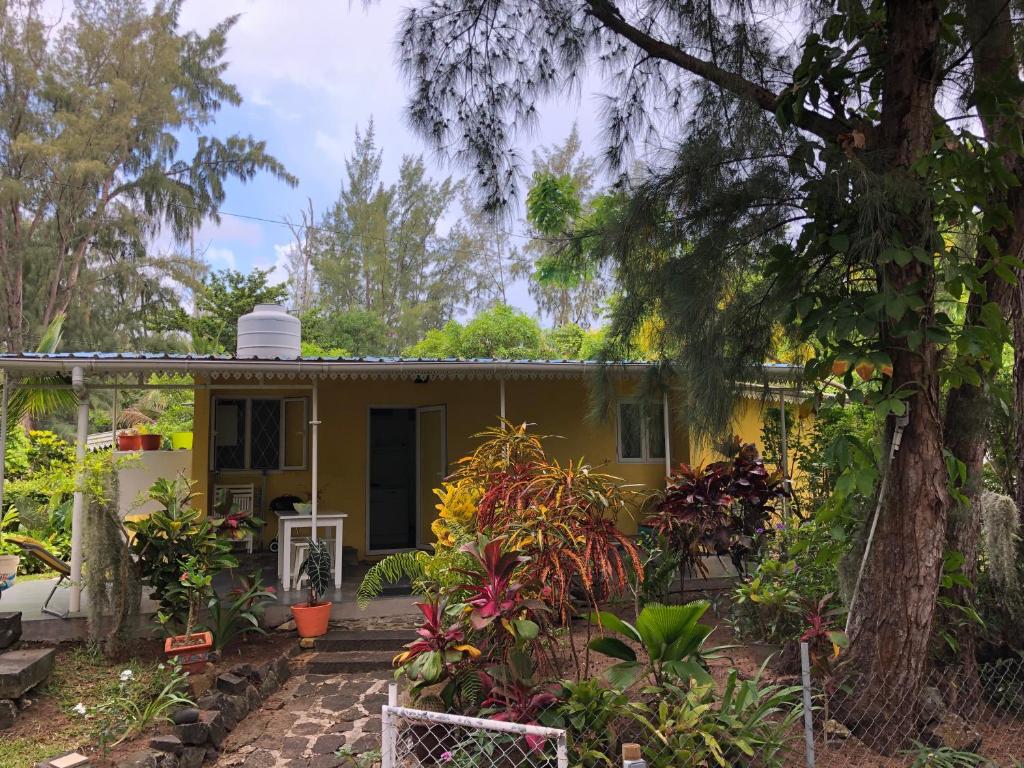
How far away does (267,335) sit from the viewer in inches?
340

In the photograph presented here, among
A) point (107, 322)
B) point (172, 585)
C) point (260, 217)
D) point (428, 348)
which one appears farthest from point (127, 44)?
point (172, 585)

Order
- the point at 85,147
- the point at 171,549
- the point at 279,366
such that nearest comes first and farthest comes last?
the point at 171,549
the point at 279,366
the point at 85,147

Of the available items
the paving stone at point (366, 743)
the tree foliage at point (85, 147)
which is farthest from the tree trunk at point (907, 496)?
the tree foliage at point (85, 147)

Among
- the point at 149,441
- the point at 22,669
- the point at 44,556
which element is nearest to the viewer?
the point at 22,669

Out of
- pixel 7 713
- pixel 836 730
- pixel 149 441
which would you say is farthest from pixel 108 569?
pixel 836 730

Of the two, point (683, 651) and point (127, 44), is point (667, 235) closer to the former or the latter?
point (683, 651)

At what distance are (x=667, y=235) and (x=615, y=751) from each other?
275cm

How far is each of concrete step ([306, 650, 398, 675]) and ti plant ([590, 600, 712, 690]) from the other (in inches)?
100.0

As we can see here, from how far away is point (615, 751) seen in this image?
10.8 feet

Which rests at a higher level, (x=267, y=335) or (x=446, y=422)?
(x=267, y=335)

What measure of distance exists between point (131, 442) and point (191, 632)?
3808 millimetres

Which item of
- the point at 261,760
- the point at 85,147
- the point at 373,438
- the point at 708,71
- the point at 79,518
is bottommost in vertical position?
the point at 261,760

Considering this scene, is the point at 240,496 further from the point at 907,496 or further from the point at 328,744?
the point at 907,496

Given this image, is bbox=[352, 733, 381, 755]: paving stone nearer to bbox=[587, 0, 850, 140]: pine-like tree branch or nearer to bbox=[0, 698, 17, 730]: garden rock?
bbox=[0, 698, 17, 730]: garden rock
